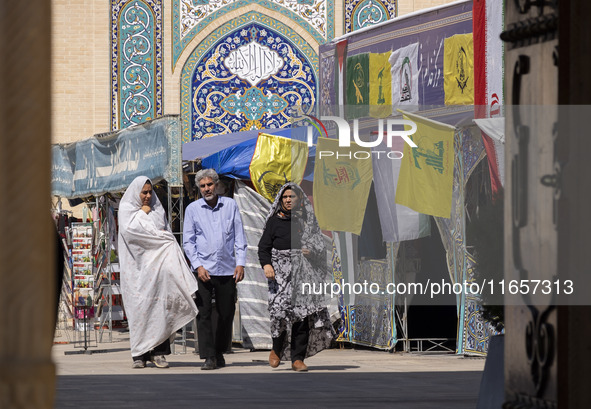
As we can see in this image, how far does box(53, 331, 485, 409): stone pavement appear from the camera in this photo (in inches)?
271

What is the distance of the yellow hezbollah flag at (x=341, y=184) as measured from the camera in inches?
420

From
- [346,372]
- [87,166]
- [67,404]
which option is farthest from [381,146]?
[67,404]

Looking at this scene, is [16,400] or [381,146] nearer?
[16,400]

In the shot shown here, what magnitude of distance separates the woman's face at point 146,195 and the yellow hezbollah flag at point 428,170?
6.85 ft

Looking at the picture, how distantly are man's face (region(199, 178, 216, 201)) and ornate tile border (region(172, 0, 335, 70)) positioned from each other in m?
9.26

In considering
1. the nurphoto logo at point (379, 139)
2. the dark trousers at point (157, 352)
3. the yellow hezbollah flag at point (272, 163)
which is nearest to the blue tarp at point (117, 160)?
the yellow hezbollah flag at point (272, 163)

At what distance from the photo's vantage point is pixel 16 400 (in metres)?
1.73

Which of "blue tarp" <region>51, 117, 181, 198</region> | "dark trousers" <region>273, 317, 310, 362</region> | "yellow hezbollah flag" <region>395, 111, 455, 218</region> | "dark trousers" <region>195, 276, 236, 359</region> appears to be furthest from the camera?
"blue tarp" <region>51, 117, 181, 198</region>

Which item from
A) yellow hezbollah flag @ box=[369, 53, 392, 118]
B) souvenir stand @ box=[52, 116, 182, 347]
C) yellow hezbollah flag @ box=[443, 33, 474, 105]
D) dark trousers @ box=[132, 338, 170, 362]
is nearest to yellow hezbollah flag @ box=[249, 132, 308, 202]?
souvenir stand @ box=[52, 116, 182, 347]

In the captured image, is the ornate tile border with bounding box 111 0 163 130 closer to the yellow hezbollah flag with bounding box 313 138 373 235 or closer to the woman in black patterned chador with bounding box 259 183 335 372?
the yellow hezbollah flag with bounding box 313 138 373 235

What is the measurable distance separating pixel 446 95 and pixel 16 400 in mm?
9977

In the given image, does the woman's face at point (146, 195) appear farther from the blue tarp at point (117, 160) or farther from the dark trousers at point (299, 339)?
the dark trousers at point (299, 339)

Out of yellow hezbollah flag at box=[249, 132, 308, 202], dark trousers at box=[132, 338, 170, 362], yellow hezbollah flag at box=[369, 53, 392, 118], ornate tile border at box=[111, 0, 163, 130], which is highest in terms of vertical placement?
ornate tile border at box=[111, 0, 163, 130]

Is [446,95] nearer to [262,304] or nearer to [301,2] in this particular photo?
[262,304]
